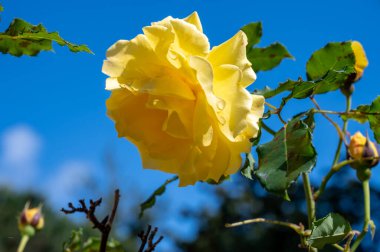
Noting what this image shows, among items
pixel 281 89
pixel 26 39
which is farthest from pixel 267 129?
pixel 26 39

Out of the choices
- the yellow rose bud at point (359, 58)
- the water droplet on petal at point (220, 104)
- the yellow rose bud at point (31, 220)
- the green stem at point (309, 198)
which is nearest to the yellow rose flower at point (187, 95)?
the water droplet on petal at point (220, 104)

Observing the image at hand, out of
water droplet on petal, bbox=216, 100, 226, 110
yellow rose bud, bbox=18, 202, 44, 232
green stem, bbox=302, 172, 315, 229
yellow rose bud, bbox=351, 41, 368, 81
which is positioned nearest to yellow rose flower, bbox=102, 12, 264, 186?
water droplet on petal, bbox=216, 100, 226, 110

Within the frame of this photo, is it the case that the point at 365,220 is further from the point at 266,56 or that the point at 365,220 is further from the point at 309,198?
the point at 266,56

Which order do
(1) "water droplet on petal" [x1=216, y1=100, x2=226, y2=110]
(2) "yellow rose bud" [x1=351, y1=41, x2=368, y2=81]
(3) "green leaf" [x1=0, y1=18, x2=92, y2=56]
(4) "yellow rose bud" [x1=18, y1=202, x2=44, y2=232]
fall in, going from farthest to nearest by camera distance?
1. (4) "yellow rose bud" [x1=18, y1=202, x2=44, y2=232]
2. (2) "yellow rose bud" [x1=351, y1=41, x2=368, y2=81]
3. (3) "green leaf" [x1=0, y1=18, x2=92, y2=56]
4. (1) "water droplet on petal" [x1=216, y1=100, x2=226, y2=110]

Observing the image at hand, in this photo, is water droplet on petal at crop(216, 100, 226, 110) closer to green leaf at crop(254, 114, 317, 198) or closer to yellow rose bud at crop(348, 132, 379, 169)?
green leaf at crop(254, 114, 317, 198)

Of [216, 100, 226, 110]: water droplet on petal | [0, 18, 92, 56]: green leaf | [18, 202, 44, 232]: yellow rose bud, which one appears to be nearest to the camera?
[216, 100, 226, 110]: water droplet on petal

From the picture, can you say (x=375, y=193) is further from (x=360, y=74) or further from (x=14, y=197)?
(x=360, y=74)

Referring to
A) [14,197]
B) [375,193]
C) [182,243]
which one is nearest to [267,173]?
[375,193]
